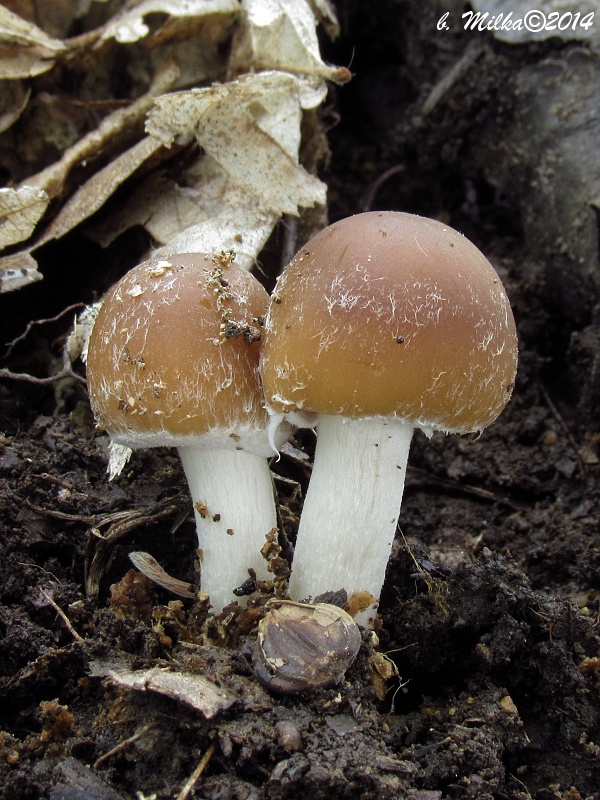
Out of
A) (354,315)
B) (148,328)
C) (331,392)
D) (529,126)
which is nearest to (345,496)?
(331,392)

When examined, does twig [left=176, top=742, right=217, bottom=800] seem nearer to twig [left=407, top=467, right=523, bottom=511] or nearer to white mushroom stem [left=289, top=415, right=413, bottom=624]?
white mushroom stem [left=289, top=415, right=413, bottom=624]

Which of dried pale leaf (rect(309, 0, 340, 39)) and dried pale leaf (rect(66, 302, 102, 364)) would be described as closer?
dried pale leaf (rect(66, 302, 102, 364))

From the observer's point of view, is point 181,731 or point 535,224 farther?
point 535,224

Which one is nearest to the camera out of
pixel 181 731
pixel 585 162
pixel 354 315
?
pixel 181 731

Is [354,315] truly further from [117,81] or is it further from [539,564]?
[117,81]

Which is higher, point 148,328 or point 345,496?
A: point 148,328

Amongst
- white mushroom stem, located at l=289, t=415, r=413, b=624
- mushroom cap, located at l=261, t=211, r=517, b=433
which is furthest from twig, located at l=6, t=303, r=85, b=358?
white mushroom stem, located at l=289, t=415, r=413, b=624

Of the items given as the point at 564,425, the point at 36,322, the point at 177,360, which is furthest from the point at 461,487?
the point at 36,322
